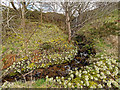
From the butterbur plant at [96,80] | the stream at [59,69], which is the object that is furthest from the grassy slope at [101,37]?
the butterbur plant at [96,80]

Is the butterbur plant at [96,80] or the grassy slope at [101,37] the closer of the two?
the butterbur plant at [96,80]

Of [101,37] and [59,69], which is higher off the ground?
[101,37]

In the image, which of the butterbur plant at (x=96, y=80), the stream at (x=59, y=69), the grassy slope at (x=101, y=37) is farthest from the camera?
the grassy slope at (x=101, y=37)

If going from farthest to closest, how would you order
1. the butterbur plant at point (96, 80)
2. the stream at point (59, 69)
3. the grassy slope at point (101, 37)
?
the grassy slope at point (101, 37) < the stream at point (59, 69) < the butterbur plant at point (96, 80)

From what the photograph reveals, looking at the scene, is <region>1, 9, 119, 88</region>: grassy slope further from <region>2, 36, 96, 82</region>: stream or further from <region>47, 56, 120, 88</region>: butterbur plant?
<region>47, 56, 120, 88</region>: butterbur plant

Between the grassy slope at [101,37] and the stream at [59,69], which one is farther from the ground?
the grassy slope at [101,37]

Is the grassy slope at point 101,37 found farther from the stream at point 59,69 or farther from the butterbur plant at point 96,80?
the butterbur plant at point 96,80

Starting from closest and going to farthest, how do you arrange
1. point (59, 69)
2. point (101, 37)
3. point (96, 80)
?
point (96, 80) < point (59, 69) < point (101, 37)

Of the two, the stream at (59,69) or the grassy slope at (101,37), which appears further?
the grassy slope at (101,37)

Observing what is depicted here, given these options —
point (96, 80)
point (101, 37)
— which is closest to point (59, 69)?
point (96, 80)

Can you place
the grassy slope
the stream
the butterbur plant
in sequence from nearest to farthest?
1. the butterbur plant
2. the stream
3. the grassy slope

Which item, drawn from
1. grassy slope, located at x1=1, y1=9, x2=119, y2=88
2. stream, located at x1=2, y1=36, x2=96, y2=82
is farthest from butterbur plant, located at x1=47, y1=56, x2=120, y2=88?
grassy slope, located at x1=1, y1=9, x2=119, y2=88

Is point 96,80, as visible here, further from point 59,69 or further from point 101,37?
point 101,37

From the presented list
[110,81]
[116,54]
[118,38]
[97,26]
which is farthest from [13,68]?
[97,26]
